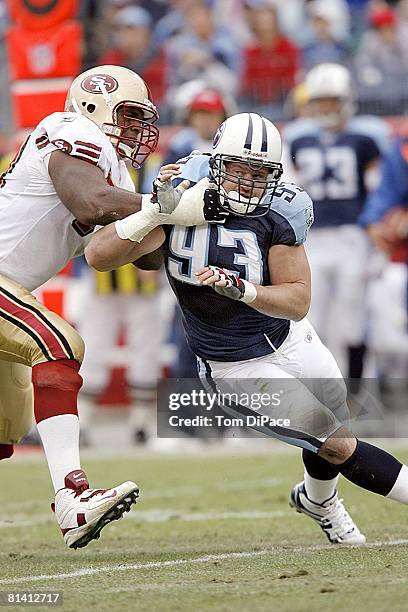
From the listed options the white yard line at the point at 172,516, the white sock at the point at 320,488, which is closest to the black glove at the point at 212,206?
the white sock at the point at 320,488

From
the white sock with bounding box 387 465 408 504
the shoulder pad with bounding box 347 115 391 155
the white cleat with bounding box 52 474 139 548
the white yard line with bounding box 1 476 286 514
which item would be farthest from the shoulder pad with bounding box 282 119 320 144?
the white cleat with bounding box 52 474 139 548

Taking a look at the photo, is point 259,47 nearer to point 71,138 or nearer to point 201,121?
point 201,121

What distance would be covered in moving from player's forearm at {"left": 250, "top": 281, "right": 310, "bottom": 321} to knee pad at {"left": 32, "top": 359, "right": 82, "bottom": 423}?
2.20 feet

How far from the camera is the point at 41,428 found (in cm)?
438

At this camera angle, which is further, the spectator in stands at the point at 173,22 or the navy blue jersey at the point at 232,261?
the spectator in stands at the point at 173,22

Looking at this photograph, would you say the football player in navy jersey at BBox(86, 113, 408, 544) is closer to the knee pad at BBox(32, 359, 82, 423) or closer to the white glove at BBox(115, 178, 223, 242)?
the white glove at BBox(115, 178, 223, 242)

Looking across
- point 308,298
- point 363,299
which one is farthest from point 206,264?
point 363,299

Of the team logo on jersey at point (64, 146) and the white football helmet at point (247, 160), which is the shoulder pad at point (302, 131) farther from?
the team logo on jersey at point (64, 146)

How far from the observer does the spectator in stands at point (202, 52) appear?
11.1 meters

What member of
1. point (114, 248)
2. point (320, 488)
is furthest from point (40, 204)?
point (320, 488)

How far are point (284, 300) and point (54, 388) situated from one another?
82 centimetres

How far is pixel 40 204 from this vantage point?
14.9ft

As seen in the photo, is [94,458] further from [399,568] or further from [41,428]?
[399,568]

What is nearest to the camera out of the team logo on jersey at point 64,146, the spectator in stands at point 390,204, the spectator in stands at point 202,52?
the team logo on jersey at point 64,146
